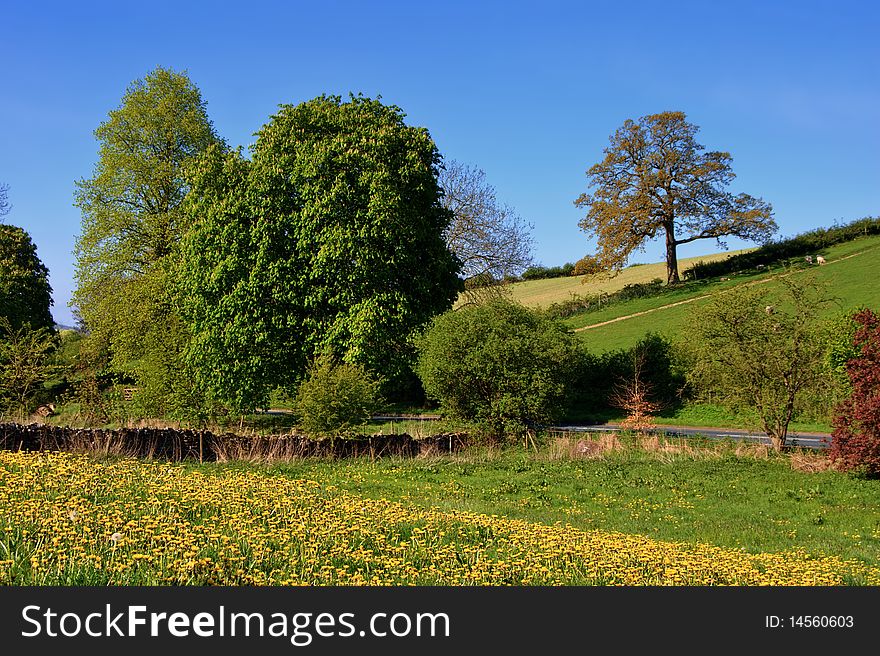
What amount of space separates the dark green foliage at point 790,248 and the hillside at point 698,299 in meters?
1.34

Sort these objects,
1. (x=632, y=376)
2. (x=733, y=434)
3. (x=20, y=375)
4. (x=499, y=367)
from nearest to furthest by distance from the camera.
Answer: (x=499, y=367) < (x=733, y=434) < (x=20, y=375) < (x=632, y=376)

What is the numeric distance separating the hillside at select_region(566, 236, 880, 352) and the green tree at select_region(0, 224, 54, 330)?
40.0 meters

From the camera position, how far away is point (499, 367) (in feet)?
93.5

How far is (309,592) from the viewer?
7.37 m

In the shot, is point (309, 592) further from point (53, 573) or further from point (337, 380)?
point (337, 380)

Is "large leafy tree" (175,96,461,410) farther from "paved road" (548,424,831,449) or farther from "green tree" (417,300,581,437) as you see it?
"paved road" (548,424,831,449)

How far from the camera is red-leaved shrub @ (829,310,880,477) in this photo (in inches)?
789

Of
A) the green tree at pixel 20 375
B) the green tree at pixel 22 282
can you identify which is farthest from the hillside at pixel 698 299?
the green tree at pixel 22 282

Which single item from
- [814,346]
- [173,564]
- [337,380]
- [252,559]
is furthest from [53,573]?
[814,346]

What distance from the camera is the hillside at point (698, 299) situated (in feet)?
159

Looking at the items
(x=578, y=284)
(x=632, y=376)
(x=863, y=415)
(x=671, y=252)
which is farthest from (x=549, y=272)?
(x=863, y=415)

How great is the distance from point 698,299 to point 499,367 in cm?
3391

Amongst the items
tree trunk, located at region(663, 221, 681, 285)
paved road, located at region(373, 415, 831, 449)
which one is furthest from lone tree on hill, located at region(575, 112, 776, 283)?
paved road, located at region(373, 415, 831, 449)

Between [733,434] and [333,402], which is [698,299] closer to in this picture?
[733,434]
